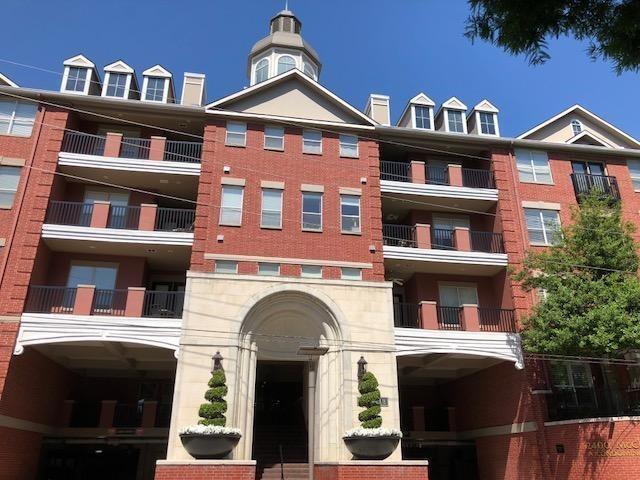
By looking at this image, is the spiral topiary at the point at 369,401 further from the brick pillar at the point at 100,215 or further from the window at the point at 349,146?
the brick pillar at the point at 100,215

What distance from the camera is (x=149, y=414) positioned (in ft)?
62.9

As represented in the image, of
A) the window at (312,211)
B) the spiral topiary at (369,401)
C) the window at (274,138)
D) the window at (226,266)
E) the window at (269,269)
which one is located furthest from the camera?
the window at (274,138)

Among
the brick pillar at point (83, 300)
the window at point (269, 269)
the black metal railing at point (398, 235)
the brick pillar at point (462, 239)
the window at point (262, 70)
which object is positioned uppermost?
the window at point (262, 70)

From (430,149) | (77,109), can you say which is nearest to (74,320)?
(77,109)

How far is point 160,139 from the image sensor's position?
2023 cm

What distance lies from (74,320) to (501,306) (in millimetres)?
15856

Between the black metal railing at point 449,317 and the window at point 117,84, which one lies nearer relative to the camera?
the black metal railing at point 449,317

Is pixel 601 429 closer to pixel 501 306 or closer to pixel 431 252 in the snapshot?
pixel 501 306

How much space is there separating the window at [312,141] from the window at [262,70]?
7.52m

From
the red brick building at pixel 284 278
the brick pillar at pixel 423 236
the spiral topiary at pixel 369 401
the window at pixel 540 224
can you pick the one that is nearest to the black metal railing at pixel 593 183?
the red brick building at pixel 284 278

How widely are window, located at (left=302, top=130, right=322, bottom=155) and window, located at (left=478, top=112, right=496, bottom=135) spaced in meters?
8.00

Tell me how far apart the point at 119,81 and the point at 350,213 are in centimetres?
1142

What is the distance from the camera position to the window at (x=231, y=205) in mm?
18984

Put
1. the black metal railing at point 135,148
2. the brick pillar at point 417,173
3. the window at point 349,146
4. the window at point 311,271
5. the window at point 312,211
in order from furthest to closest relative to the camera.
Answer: the brick pillar at point 417,173, the window at point 349,146, the black metal railing at point 135,148, the window at point 312,211, the window at point 311,271
